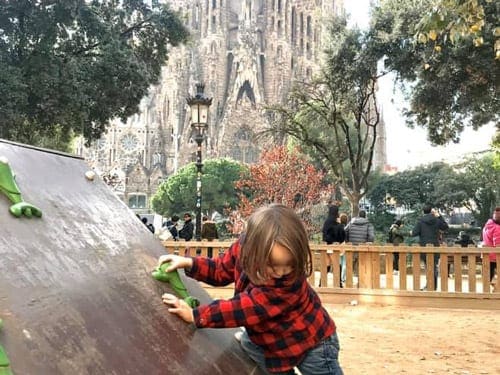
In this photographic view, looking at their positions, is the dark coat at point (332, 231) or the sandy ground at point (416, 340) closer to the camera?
the sandy ground at point (416, 340)

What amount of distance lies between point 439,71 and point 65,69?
12.1 m

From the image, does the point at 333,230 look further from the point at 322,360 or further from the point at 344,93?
the point at 344,93

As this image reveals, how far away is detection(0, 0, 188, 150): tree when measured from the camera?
56.6 feet

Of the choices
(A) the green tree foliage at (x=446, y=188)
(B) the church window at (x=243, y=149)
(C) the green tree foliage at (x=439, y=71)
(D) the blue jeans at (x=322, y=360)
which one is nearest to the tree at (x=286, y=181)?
(A) the green tree foliage at (x=446, y=188)

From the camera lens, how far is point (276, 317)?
189 centimetres

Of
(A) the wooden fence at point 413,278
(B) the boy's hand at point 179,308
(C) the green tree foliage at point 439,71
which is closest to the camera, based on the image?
(B) the boy's hand at point 179,308

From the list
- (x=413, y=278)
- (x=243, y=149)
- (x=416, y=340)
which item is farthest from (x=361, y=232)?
(x=243, y=149)

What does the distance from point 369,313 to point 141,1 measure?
60.3ft

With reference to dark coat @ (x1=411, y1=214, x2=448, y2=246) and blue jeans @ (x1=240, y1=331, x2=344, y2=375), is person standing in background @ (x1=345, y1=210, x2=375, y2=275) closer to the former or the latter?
dark coat @ (x1=411, y1=214, x2=448, y2=246)

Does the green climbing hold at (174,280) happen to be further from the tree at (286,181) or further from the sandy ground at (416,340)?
the tree at (286,181)

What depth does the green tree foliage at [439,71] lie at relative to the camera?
15.1 m

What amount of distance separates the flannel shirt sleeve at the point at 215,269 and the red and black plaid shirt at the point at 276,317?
0.15m

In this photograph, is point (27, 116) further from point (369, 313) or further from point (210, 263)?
point (210, 263)

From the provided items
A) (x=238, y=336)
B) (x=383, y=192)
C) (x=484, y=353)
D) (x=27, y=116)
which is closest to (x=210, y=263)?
(x=238, y=336)
